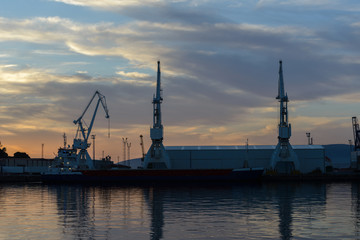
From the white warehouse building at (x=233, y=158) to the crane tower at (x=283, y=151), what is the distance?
4086 millimetres

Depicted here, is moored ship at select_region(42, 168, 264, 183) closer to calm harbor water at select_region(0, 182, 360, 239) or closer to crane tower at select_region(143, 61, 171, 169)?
crane tower at select_region(143, 61, 171, 169)

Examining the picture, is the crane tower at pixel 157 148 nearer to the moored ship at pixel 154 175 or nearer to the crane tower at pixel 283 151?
the moored ship at pixel 154 175

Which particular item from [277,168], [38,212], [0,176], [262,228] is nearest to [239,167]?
[277,168]

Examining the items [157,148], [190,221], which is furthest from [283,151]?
[190,221]

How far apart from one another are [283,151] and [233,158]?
526 inches

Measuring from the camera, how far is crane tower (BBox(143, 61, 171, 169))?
11988cm

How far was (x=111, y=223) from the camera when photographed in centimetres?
3534

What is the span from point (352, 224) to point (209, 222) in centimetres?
1027

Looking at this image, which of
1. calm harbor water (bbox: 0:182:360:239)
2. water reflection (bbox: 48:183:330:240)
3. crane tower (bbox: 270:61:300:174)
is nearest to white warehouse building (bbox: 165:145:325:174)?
crane tower (bbox: 270:61:300:174)

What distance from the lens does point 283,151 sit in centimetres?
12181

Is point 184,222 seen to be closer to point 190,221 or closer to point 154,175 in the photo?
point 190,221

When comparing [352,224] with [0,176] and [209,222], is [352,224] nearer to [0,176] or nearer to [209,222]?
[209,222]

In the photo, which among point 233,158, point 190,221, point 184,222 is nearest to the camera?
point 184,222

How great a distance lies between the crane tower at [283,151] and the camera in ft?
398
